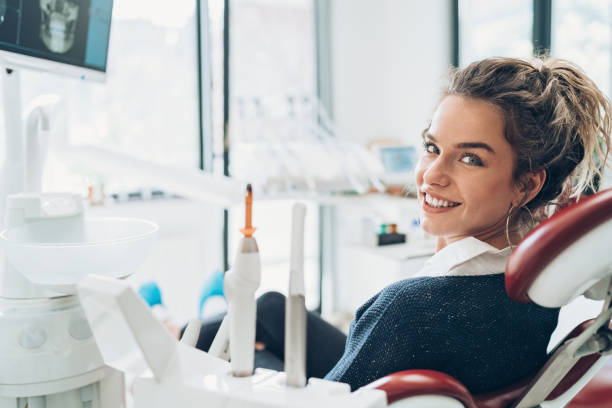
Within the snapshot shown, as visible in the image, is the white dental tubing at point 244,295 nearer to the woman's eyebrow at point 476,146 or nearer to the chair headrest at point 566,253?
the chair headrest at point 566,253

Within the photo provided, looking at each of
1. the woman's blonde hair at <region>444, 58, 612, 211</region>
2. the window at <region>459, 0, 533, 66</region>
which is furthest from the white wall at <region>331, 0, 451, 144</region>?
the woman's blonde hair at <region>444, 58, 612, 211</region>

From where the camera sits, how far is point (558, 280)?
0.59 meters

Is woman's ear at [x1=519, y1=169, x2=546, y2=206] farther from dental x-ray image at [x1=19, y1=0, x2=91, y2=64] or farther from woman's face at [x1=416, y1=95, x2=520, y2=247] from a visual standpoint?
dental x-ray image at [x1=19, y1=0, x2=91, y2=64]

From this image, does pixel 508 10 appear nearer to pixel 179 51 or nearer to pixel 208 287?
pixel 179 51

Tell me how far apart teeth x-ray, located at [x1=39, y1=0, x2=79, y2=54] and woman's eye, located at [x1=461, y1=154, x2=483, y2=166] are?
2.63ft

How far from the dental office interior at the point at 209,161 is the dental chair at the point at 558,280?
1.5 inches

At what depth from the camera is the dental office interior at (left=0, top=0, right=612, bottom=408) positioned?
660 mm

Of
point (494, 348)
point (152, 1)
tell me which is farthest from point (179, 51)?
point (494, 348)

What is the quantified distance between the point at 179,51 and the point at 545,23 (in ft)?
6.25

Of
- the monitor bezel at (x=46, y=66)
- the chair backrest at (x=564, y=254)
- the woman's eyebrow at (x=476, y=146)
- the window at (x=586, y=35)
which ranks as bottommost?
the chair backrest at (x=564, y=254)

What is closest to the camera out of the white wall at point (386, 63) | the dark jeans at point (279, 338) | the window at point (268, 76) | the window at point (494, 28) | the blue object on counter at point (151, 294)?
the dark jeans at point (279, 338)

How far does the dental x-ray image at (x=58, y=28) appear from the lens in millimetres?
847

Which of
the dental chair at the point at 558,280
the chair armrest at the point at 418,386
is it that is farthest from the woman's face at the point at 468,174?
the chair armrest at the point at 418,386

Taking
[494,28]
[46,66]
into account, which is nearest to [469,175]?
[46,66]
